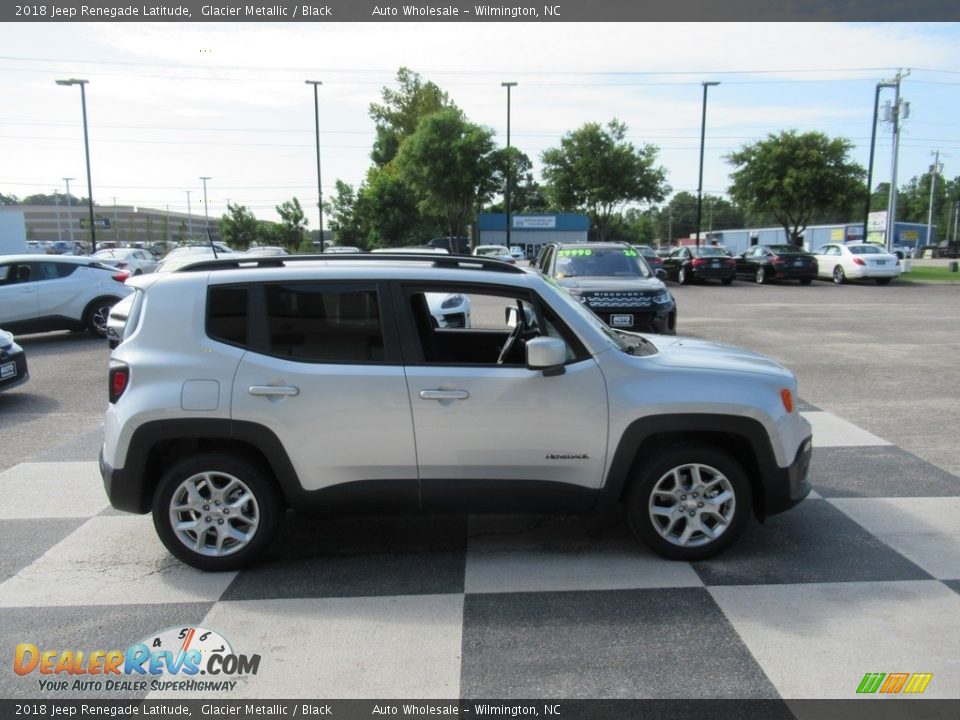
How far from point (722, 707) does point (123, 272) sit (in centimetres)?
1453

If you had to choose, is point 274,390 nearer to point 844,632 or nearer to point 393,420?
point 393,420

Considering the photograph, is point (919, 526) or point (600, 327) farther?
point (919, 526)

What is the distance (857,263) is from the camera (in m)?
27.2

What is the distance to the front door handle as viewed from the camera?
4.06 m

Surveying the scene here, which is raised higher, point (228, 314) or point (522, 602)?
point (228, 314)

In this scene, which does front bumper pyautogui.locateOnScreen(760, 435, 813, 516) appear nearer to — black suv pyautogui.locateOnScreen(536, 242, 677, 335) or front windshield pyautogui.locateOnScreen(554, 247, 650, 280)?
black suv pyautogui.locateOnScreen(536, 242, 677, 335)

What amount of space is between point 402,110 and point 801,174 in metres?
39.0

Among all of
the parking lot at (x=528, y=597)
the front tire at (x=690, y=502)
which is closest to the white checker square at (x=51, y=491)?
the parking lot at (x=528, y=597)

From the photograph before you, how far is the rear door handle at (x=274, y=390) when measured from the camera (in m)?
4.05

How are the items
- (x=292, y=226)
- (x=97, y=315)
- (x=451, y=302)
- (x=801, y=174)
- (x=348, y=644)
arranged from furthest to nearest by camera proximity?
(x=292, y=226), (x=801, y=174), (x=97, y=315), (x=451, y=302), (x=348, y=644)

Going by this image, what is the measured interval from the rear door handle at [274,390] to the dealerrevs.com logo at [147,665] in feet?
4.12

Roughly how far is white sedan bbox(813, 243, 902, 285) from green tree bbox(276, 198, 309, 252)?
3254 centimetres

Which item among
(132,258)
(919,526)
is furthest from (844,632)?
(132,258)

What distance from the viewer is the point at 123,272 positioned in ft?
47.8
